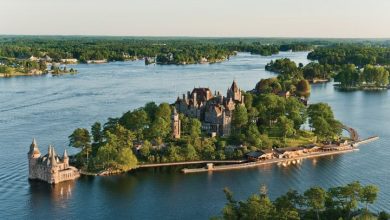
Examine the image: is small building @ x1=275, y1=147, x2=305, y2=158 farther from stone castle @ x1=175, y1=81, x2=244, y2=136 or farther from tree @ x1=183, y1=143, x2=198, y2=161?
tree @ x1=183, y1=143, x2=198, y2=161

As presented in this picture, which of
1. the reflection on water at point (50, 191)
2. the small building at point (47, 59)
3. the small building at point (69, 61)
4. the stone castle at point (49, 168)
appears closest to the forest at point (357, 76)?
the stone castle at point (49, 168)

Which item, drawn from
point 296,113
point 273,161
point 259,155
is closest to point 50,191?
point 259,155

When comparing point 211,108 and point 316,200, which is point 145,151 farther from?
point 316,200

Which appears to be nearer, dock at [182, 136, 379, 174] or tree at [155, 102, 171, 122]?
dock at [182, 136, 379, 174]

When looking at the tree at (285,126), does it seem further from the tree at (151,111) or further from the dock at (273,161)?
the tree at (151,111)

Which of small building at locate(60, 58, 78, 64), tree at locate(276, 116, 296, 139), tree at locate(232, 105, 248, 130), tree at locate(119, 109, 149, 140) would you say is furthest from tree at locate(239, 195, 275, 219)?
small building at locate(60, 58, 78, 64)

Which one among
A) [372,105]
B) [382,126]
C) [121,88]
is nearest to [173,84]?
[121,88]
